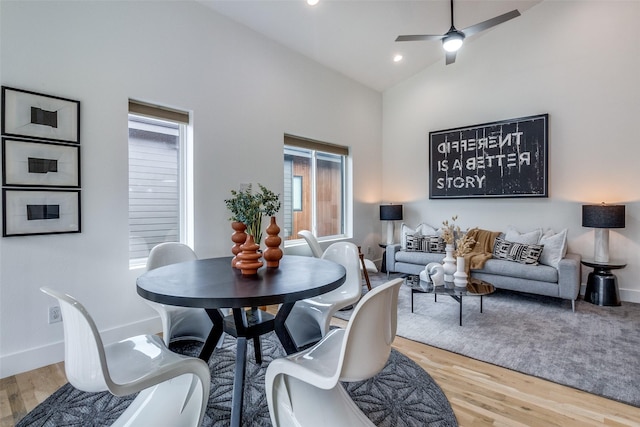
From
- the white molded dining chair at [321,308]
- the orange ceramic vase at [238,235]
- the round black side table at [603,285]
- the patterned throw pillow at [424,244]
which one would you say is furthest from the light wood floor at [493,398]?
the patterned throw pillow at [424,244]

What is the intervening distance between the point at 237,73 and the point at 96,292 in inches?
101

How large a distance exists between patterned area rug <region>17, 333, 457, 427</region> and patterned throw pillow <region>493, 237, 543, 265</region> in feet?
7.97

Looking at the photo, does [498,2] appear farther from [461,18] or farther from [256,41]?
[256,41]

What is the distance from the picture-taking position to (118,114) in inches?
106

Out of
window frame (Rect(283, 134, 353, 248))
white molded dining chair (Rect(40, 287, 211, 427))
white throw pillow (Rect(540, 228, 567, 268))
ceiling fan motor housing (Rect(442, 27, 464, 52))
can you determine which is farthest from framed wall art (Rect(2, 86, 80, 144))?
white throw pillow (Rect(540, 228, 567, 268))

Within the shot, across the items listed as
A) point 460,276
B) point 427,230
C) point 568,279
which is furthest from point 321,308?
point 427,230

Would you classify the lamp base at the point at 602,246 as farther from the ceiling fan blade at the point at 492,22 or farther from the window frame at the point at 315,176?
the window frame at the point at 315,176

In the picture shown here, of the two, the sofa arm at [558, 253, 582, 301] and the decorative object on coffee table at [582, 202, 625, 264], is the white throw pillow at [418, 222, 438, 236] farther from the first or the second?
the decorative object on coffee table at [582, 202, 625, 264]

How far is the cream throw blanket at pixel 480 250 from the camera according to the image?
409 cm

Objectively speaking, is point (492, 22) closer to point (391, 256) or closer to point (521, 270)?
point (521, 270)

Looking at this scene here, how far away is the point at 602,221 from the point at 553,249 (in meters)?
0.55

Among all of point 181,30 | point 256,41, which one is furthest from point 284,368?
point 256,41

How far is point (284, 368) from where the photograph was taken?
133cm

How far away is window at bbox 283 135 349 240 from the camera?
445cm
